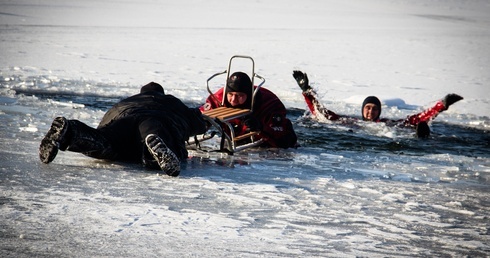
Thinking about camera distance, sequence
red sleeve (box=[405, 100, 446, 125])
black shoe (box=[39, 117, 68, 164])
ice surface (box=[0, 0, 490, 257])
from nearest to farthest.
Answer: ice surface (box=[0, 0, 490, 257]), black shoe (box=[39, 117, 68, 164]), red sleeve (box=[405, 100, 446, 125])

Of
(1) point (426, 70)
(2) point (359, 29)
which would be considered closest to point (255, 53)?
(1) point (426, 70)

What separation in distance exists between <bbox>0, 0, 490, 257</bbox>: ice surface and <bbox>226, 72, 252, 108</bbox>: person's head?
0.61 meters

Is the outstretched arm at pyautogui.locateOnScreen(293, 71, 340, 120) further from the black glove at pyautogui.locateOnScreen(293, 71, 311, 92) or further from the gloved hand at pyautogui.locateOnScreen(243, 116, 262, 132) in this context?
the gloved hand at pyautogui.locateOnScreen(243, 116, 262, 132)

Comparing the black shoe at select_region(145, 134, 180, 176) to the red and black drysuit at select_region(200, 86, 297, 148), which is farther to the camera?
the red and black drysuit at select_region(200, 86, 297, 148)

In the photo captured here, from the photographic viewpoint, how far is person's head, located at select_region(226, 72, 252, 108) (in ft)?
23.7

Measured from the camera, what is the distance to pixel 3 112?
7.99 meters

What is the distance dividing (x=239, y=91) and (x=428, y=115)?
2956 mm

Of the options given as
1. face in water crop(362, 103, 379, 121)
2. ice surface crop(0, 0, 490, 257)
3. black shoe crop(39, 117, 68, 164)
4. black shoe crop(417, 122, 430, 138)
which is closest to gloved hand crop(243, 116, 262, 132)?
ice surface crop(0, 0, 490, 257)

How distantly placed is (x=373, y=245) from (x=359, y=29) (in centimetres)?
2026

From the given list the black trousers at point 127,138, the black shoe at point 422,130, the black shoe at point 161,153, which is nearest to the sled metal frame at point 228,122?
the black trousers at point 127,138

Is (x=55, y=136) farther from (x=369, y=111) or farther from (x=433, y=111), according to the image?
(x=433, y=111)

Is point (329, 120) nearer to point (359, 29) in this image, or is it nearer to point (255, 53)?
point (255, 53)

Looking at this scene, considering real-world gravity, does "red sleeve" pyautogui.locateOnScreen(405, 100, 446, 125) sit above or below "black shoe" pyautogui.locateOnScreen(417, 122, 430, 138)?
above

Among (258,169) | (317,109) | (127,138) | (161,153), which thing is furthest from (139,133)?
(317,109)
